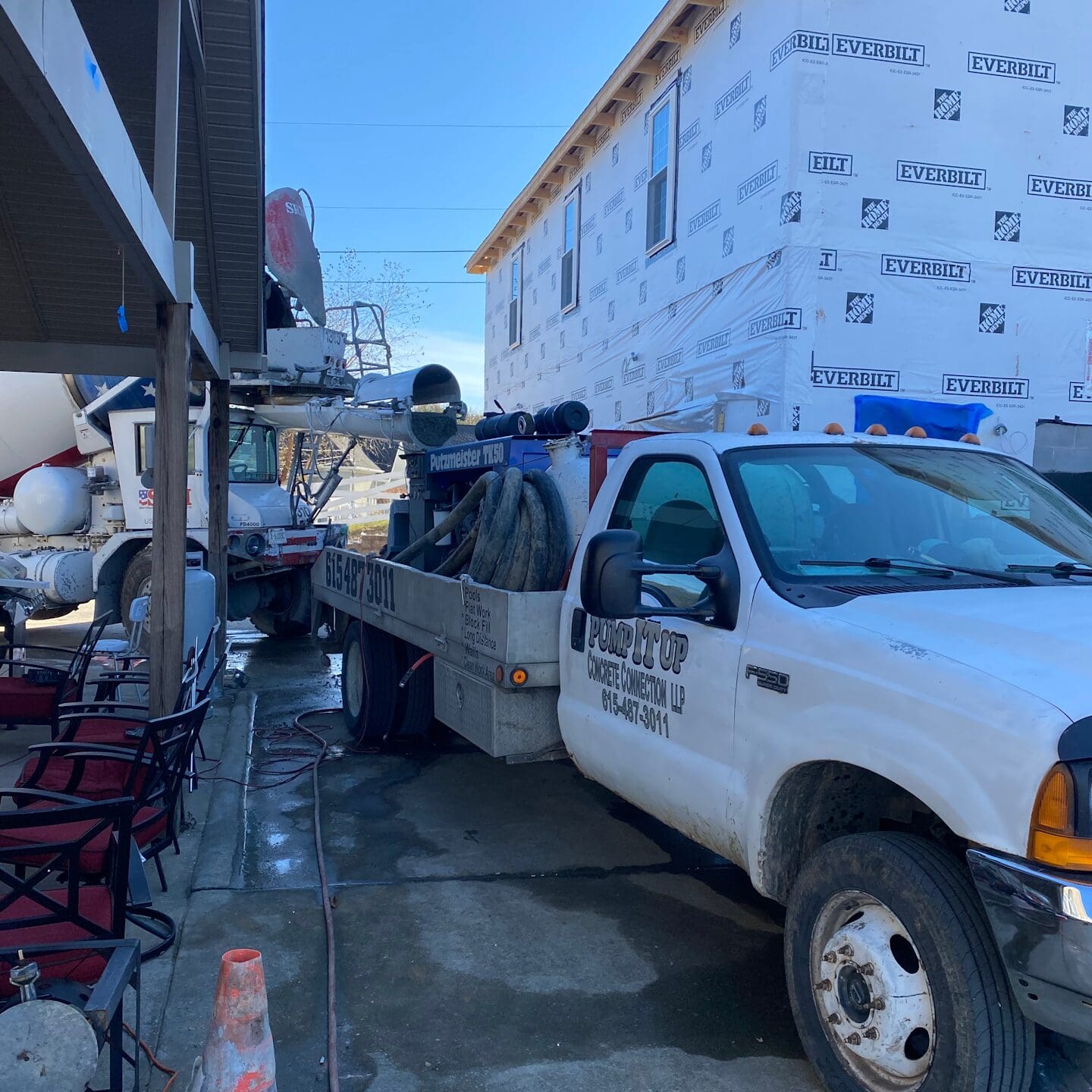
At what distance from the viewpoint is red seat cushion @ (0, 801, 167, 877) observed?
3205 mm

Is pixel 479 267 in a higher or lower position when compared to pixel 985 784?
higher

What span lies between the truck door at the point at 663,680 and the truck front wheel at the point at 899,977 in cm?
49

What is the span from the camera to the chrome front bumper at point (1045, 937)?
2.20 metres

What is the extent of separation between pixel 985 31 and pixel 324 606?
305 inches

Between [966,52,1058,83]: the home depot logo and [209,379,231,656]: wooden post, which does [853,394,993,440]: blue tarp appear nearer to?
[966,52,1058,83]: the home depot logo

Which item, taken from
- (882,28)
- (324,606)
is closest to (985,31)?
(882,28)

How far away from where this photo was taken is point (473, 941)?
13.5ft

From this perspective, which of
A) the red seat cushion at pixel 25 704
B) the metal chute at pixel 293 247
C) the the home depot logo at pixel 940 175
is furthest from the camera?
the metal chute at pixel 293 247

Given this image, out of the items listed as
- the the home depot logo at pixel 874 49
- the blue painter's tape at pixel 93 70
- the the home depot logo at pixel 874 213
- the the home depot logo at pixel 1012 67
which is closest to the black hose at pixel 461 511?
the blue painter's tape at pixel 93 70

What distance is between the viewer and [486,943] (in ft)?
13.5

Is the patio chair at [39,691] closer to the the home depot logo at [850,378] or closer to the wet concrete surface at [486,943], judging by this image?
the wet concrete surface at [486,943]

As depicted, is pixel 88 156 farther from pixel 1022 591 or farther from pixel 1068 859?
pixel 1068 859

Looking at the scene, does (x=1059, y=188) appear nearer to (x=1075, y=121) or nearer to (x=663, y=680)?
(x=1075, y=121)

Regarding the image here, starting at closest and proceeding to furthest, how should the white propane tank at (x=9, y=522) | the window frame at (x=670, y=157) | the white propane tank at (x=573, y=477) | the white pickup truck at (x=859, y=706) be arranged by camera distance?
the white pickup truck at (x=859, y=706) → the white propane tank at (x=573, y=477) → the window frame at (x=670, y=157) → the white propane tank at (x=9, y=522)
